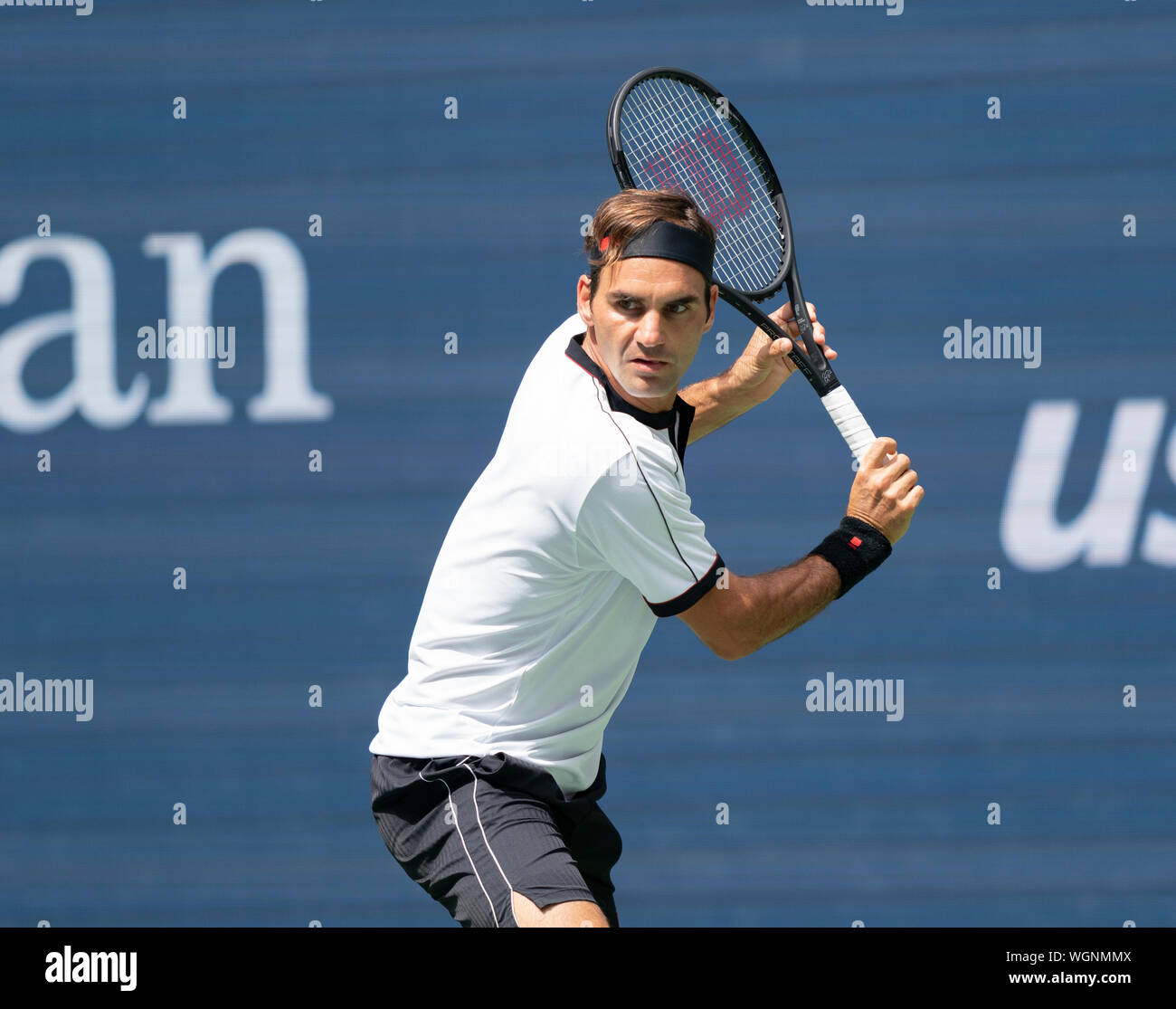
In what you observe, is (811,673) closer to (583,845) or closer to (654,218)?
(583,845)

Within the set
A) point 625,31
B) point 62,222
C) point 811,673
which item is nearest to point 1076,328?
point 811,673

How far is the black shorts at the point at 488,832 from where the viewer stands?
2.57 meters

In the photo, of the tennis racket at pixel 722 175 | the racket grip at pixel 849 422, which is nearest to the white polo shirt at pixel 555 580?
the racket grip at pixel 849 422

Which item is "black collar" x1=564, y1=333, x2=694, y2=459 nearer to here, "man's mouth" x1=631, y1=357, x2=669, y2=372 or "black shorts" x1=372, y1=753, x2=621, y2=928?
"man's mouth" x1=631, y1=357, x2=669, y2=372

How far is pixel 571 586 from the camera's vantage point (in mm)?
2736

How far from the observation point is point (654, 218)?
2.69m

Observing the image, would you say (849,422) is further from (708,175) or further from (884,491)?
(708,175)

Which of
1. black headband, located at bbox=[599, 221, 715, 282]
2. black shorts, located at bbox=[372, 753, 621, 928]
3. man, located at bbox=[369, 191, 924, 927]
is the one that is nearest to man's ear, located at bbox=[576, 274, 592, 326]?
man, located at bbox=[369, 191, 924, 927]

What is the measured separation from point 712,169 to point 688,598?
1.23 m

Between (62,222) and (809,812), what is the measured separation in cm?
285

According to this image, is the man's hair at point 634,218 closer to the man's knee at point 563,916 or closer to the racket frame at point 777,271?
the racket frame at point 777,271

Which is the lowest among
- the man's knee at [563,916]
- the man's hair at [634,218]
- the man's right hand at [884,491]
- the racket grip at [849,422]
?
the man's knee at [563,916]

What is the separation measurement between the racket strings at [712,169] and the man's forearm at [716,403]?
0.76 ft

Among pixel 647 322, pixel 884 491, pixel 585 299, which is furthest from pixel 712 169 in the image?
pixel 884 491
